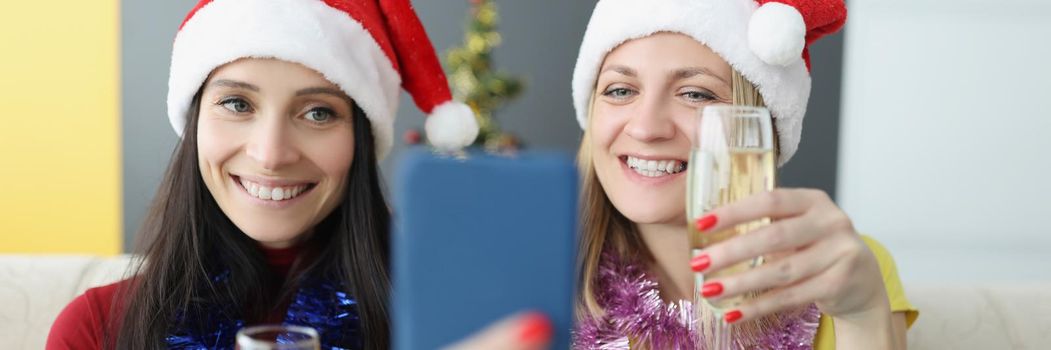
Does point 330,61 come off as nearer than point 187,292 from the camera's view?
Yes

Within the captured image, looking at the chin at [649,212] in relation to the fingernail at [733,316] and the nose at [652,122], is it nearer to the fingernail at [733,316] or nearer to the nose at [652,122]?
the nose at [652,122]

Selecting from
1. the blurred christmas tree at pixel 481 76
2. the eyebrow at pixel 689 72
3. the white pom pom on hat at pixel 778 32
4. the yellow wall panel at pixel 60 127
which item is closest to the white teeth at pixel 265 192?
the eyebrow at pixel 689 72

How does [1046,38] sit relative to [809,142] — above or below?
above

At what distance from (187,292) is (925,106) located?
11.1 feet

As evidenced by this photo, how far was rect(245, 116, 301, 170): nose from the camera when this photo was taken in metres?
1.39

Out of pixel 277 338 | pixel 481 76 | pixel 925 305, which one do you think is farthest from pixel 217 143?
pixel 481 76

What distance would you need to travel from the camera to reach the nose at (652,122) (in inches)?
57.9

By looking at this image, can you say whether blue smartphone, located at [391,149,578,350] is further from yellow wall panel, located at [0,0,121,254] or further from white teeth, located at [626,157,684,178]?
yellow wall panel, located at [0,0,121,254]

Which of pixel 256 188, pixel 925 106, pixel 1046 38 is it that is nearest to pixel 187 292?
pixel 256 188

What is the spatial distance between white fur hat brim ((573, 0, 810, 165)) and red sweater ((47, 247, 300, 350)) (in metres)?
0.60

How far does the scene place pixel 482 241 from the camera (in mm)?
705

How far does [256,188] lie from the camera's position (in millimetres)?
1447

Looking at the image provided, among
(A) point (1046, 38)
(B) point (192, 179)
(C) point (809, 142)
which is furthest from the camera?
(C) point (809, 142)

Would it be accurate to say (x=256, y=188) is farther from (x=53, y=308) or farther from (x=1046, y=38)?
(x=1046, y=38)
